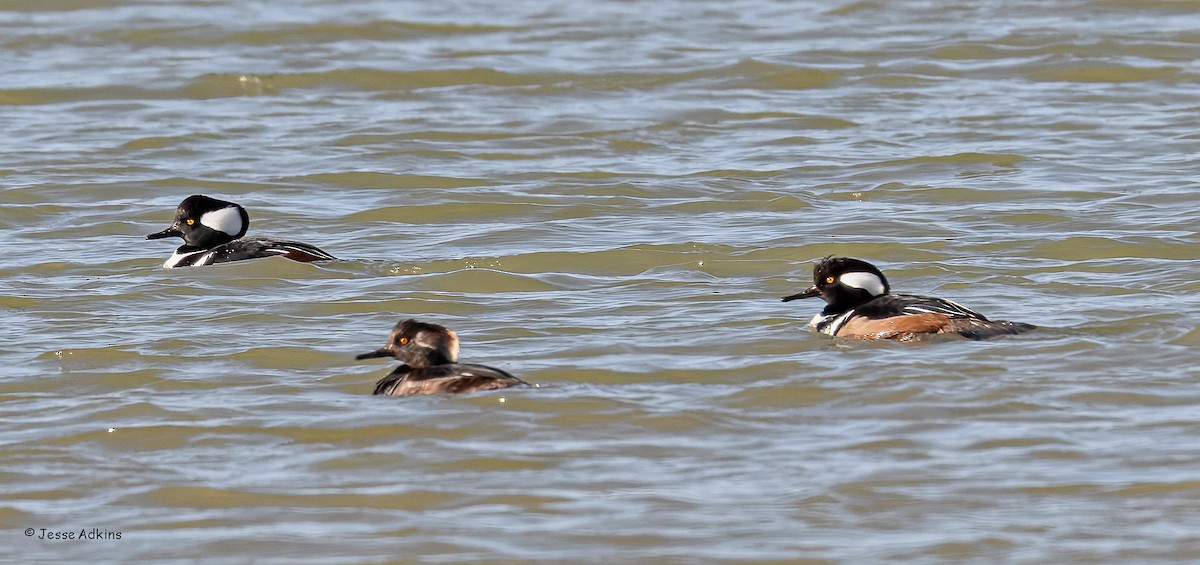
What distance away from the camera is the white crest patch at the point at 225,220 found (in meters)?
12.2

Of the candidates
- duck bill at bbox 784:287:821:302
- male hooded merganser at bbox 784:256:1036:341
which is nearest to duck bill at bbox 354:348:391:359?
male hooded merganser at bbox 784:256:1036:341

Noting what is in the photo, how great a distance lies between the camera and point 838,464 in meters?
7.09

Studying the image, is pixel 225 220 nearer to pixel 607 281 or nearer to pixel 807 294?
pixel 607 281

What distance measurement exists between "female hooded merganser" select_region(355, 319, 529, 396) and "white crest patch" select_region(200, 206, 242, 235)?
3857mm

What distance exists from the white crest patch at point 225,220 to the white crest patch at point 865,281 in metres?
4.31

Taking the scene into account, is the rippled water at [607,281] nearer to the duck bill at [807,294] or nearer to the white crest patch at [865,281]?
the duck bill at [807,294]

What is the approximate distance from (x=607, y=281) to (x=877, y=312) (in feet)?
7.18

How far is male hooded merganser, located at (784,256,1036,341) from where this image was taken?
9.18m

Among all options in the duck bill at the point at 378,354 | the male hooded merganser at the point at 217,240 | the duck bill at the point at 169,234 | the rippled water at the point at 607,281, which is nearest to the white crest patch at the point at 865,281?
the rippled water at the point at 607,281

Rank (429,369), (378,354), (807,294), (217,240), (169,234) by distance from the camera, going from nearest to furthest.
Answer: (429,369) < (378,354) < (807,294) < (217,240) < (169,234)

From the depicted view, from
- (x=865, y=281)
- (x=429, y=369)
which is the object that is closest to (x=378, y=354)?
(x=429, y=369)

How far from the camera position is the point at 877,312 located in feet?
31.3

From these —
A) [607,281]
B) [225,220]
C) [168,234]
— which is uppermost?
[225,220]

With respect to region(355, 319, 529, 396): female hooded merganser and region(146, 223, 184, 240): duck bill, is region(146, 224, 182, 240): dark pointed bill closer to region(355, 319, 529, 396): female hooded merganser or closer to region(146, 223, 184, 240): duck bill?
region(146, 223, 184, 240): duck bill
